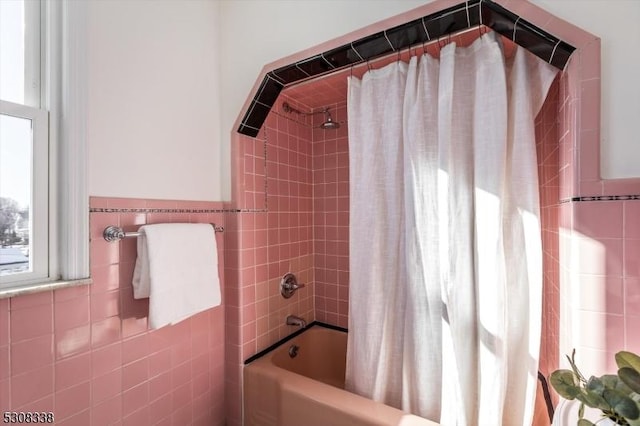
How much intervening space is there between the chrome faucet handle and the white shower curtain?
1.99ft

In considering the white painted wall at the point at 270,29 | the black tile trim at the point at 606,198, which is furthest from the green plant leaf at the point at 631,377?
the white painted wall at the point at 270,29

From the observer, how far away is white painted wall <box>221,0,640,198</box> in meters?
0.88

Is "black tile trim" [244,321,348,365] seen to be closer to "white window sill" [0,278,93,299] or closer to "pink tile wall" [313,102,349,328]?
"pink tile wall" [313,102,349,328]

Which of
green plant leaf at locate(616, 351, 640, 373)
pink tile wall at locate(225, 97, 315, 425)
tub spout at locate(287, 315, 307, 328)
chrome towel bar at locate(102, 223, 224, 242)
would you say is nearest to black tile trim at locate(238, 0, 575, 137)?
pink tile wall at locate(225, 97, 315, 425)

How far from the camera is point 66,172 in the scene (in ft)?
3.55

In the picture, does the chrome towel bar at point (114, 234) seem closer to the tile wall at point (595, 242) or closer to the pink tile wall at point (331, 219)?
the pink tile wall at point (331, 219)

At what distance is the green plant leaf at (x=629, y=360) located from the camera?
665mm

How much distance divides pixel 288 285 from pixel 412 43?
1.53 m

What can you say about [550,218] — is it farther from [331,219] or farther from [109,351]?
[109,351]

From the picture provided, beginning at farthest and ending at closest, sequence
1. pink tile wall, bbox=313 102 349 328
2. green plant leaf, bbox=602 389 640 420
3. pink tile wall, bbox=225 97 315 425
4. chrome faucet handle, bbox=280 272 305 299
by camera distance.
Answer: pink tile wall, bbox=313 102 349 328 → chrome faucet handle, bbox=280 272 305 299 → pink tile wall, bbox=225 97 315 425 → green plant leaf, bbox=602 389 640 420

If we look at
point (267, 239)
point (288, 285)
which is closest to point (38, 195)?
point (267, 239)

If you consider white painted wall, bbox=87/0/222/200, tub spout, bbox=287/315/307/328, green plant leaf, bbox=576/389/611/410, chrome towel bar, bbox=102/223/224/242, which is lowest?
tub spout, bbox=287/315/307/328

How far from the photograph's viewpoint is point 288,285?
6.48 ft

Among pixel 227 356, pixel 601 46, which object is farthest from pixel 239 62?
pixel 227 356
